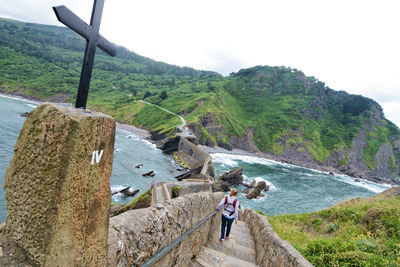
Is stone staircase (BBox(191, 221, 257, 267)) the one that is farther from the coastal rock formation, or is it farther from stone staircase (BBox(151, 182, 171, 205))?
the coastal rock formation

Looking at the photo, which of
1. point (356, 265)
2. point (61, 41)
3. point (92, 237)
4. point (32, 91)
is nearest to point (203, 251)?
point (356, 265)

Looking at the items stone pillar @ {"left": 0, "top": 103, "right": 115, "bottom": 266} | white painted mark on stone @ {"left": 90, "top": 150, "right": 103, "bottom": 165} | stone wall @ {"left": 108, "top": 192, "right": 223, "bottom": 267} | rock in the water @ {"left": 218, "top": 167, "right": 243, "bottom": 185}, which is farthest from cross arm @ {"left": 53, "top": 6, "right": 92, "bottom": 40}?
rock in the water @ {"left": 218, "top": 167, "right": 243, "bottom": 185}

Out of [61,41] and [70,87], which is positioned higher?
[61,41]

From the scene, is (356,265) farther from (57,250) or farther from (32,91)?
(32,91)

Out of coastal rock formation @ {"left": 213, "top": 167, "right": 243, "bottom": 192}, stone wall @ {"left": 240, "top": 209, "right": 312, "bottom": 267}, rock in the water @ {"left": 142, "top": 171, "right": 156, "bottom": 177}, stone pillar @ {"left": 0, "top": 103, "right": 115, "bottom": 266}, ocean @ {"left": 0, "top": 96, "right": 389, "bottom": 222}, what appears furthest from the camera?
coastal rock formation @ {"left": 213, "top": 167, "right": 243, "bottom": 192}

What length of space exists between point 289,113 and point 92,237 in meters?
132

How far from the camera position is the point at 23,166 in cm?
159

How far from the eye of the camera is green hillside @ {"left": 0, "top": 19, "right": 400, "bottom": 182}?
284 feet

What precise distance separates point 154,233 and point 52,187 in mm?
1709

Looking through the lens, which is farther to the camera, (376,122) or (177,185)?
(376,122)

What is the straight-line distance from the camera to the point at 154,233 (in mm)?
2869

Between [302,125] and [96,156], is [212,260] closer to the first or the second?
[96,156]

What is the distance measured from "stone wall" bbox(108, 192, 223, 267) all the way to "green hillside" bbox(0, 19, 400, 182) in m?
58.5

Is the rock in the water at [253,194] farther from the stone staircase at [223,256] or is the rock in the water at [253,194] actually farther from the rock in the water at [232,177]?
the stone staircase at [223,256]
